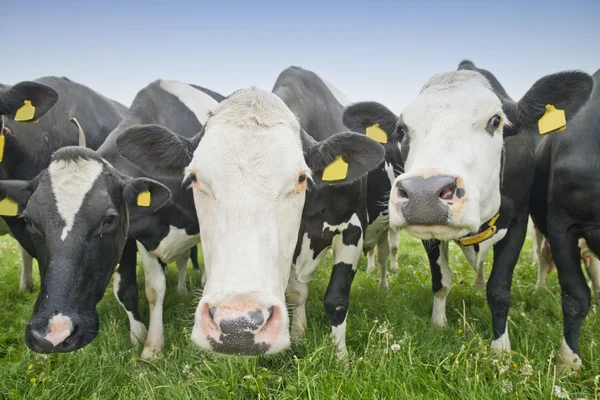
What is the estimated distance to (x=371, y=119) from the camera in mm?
4145

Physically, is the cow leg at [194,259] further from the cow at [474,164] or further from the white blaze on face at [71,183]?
the cow at [474,164]

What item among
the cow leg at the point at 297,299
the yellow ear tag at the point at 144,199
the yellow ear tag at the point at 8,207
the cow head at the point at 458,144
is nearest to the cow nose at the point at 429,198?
the cow head at the point at 458,144

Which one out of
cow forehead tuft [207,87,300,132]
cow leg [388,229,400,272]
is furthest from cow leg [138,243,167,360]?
cow leg [388,229,400,272]

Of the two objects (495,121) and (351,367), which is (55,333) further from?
(495,121)

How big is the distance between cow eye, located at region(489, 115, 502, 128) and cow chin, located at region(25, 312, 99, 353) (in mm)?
3308

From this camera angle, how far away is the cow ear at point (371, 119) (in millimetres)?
4031

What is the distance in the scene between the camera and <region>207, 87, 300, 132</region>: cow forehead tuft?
2818 mm

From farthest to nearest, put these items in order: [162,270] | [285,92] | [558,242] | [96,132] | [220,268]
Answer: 1. [96,132]
2. [162,270]
3. [285,92]
4. [558,242]
5. [220,268]

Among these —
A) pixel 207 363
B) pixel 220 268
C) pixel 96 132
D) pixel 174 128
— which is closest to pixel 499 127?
pixel 220 268

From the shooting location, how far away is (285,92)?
4.10 meters

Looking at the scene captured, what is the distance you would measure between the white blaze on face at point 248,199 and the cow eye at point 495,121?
1497mm

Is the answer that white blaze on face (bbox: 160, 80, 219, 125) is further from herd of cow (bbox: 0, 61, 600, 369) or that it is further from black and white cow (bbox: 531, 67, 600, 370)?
black and white cow (bbox: 531, 67, 600, 370)

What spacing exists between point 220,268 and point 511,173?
283 centimetres

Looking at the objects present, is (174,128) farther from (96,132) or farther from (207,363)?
(207,363)
